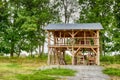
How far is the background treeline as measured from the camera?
169 feet

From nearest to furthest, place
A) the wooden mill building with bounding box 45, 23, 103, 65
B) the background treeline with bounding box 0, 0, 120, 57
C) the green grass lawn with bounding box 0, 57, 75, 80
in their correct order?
the green grass lawn with bounding box 0, 57, 75, 80 → the wooden mill building with bounding box 45, 23, 103, 65 → the background treeline with bounding box 0, 0, 120, 57

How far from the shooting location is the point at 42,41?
185 ft

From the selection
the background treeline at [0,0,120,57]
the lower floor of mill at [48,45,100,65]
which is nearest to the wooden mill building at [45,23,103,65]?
the lower floor of mill at [48,45,100,65]

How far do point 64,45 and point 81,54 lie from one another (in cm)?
315

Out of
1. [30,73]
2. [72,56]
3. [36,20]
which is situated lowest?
[72,56]

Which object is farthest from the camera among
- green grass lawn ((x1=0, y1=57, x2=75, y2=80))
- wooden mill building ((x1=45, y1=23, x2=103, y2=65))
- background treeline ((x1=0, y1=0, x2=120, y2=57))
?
background treeline ((x1=0, y1=0, x2=120, y2=57))

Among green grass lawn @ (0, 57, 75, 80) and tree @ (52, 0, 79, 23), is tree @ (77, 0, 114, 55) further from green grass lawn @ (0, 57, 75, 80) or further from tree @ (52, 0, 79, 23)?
green grass lawn @ (0, 57, 75, 80)

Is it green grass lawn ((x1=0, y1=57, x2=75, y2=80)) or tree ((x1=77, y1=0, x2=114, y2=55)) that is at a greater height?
tree ((x1=77, y1=0, x2=114, y2=55))

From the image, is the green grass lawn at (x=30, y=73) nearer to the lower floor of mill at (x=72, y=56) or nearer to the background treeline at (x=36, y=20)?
the lower floor of mill at (x=72, y=56)

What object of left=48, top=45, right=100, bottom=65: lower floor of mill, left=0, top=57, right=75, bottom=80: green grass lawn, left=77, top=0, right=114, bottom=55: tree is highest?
left=77, top=0, right=114, bottom=55: tree

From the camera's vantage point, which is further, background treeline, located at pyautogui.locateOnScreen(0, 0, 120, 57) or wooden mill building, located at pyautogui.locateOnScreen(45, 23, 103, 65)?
background treeline, located at pyautogui.locateOnScreen(0, 0, 120, 57)

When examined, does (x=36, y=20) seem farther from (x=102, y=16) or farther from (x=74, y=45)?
(x=74, y=45)

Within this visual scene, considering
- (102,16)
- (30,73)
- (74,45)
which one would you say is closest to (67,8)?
(102,16)

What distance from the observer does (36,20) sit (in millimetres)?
53219
